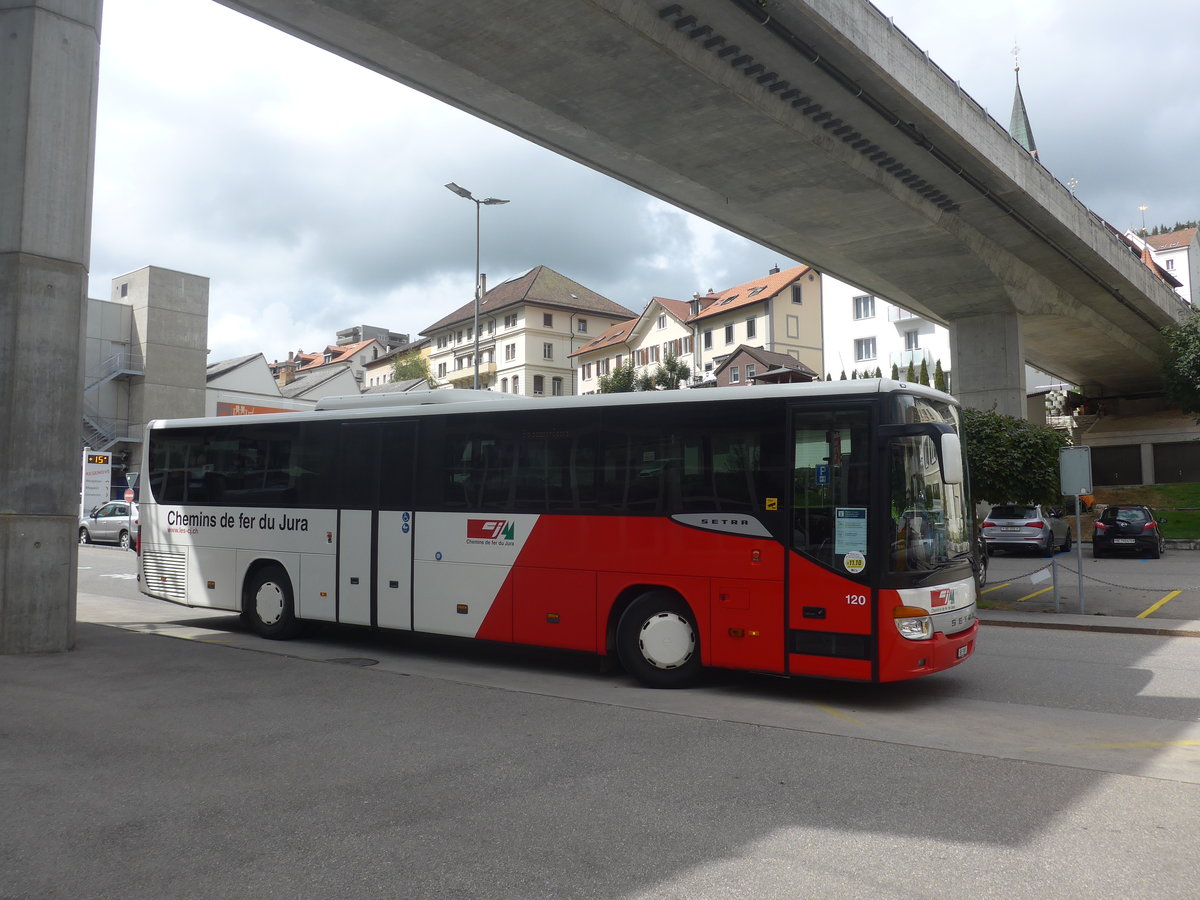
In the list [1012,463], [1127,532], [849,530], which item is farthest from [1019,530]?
[849,530]

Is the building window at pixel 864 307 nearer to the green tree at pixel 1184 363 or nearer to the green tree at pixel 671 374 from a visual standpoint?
the green tree at pixel 671 374

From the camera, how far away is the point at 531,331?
9000 cm

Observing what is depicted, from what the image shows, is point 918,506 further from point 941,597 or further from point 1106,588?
point 1106,588

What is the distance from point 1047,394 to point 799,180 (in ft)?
174

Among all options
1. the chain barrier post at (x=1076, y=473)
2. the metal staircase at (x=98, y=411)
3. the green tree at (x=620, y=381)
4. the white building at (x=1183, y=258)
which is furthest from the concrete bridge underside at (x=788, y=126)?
the white building at (x=1183, y=258)

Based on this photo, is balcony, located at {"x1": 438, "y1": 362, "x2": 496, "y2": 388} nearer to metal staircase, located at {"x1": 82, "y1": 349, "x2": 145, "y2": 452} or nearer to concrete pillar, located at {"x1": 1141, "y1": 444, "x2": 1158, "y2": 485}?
metal staircase, located at {"x1": 82, "y1": 349, "x2": 145, "y2": 452}

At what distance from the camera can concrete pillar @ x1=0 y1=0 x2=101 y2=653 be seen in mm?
10539

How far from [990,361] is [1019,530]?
285 inches

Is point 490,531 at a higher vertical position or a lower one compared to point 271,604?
higher

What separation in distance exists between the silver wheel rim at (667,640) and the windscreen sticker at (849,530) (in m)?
1.68

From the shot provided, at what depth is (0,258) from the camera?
1052cm

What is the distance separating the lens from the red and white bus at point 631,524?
818 centimetres

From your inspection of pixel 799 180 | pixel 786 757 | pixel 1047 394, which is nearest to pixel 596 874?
pixel 786 757

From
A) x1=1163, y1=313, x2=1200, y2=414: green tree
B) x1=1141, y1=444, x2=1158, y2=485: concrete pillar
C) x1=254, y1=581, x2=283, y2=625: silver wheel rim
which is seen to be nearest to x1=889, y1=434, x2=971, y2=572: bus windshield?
x1=254, y1=581, x2=283, y2=625: silver wheel rim
